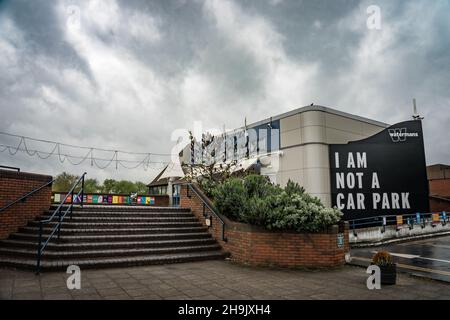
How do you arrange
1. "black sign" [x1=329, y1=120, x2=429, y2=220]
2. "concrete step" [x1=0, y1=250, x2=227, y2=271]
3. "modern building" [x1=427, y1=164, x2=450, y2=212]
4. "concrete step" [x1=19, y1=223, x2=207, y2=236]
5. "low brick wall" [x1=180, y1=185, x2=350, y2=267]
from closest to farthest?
"concrete step" [x1=0, y1=250, x2=227, y2=271] → "low brick wall" [x1=180, y1=185, x2=350, y2=267] → "concrete step" [x1=19, y1=223, x2=207, y2=236] → "black sign" [x1=329, y1=120, x2=429, y2=220] → "modern building" [x1=427, y1=164, x2=450, y2=212]

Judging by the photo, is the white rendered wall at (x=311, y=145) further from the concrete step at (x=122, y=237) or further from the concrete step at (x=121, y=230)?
the concrete step at (x=122, y=237)

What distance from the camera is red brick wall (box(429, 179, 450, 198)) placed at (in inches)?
1265

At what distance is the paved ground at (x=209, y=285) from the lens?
4.71 meters

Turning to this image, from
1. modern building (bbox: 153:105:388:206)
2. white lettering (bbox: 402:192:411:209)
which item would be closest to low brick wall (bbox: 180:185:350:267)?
modern building (bbox: 153:105:388:206)

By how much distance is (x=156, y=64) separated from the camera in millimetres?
12031

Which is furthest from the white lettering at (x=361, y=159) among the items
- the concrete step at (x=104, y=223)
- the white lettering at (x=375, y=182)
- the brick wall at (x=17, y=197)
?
the brick wall at (x=17, y=197)

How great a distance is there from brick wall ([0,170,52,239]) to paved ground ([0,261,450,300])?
2.07m

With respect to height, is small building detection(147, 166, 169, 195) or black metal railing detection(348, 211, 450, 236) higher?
small building detection(147, 166, 169, 195)

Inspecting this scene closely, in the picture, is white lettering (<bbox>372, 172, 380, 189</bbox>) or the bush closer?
the bush

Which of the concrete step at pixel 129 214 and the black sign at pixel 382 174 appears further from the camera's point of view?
the black sign at pixel 382 174

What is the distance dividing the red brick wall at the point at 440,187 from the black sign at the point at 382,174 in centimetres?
1707

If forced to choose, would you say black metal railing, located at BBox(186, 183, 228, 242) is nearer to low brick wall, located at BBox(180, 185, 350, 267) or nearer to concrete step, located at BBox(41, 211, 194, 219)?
concrete step, located at BBox(41, 211, 194, 219)

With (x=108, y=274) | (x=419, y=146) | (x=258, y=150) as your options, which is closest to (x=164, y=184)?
(x=258, y=150)
